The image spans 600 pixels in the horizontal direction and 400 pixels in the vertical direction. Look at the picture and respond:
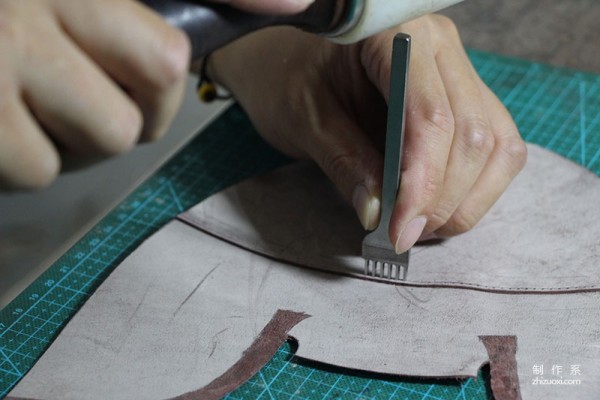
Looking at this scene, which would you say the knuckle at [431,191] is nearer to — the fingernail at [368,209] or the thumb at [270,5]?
the fingernail at [368,209]

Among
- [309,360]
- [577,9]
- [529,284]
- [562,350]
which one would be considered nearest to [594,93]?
[577,9]

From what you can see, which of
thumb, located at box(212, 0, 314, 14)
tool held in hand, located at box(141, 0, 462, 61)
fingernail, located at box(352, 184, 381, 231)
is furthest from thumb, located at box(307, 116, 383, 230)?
thumb, located at box(212, 0, 314, 14)

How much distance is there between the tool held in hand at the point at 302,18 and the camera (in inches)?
26.5

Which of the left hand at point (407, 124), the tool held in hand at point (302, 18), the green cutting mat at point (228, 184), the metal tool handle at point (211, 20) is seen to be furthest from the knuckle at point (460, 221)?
the metal tool handle at point (211, 20)

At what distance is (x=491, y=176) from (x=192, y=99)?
82 cm

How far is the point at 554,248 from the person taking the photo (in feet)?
3.80

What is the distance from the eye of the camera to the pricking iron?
3.03 ft

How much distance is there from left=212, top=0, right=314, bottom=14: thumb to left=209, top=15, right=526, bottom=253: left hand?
39 cm

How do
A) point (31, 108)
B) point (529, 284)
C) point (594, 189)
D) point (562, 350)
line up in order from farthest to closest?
point (594, 189)
point (529, 284)
point (562, 350)
point (31, 108)

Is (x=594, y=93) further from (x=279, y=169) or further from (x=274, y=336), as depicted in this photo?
(x=274, y=336)

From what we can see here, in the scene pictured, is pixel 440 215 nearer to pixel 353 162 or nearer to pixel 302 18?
pixel 353 162

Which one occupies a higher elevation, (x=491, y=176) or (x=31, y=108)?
(x=31, y=108)

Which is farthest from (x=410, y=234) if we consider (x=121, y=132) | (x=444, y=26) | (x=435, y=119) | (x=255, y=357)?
(x=121, y=132)

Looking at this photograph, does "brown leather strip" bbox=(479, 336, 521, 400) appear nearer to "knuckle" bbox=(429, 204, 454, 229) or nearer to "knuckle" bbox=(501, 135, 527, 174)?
"knuckle" bbox=(429, 204, 454, 229)
